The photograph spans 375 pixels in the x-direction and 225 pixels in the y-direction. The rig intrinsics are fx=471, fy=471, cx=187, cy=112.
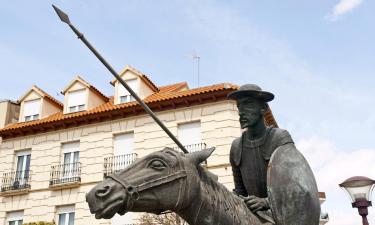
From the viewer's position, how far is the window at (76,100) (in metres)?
26.9

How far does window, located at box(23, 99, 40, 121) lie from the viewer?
2799cm

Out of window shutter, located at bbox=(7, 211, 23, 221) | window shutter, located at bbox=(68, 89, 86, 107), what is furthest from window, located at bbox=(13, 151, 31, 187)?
window shutter, located at bbox=(68, 89, 86, 107)

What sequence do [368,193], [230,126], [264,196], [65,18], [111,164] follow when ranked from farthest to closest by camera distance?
[111,164]
[230,126]
[368,193]
[264,196]
[65,18]

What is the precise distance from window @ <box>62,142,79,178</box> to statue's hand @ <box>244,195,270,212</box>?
22.5 metres

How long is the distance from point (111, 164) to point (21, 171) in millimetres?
5943

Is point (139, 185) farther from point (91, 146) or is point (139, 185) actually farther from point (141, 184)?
point (91, 146)

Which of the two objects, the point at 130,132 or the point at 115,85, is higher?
the point at 115,85

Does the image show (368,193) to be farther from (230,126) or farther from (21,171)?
(21,171)

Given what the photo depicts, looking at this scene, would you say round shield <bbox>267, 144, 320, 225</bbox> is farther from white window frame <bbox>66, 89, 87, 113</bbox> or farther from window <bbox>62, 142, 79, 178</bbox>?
white window frame <bbox>66, 89, 87, 113</bbox>

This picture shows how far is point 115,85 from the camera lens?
2652 cm

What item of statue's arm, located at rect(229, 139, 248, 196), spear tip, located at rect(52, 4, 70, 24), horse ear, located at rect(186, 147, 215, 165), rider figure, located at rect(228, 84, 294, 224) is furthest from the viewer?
statue's arm, located at rect(229, 139, 248, 196)

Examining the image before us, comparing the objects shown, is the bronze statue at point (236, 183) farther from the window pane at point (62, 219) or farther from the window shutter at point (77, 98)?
the window shutter at point (77, 98)

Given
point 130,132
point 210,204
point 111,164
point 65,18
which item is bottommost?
point 210,204

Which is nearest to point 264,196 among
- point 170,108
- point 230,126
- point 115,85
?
point 230,126
